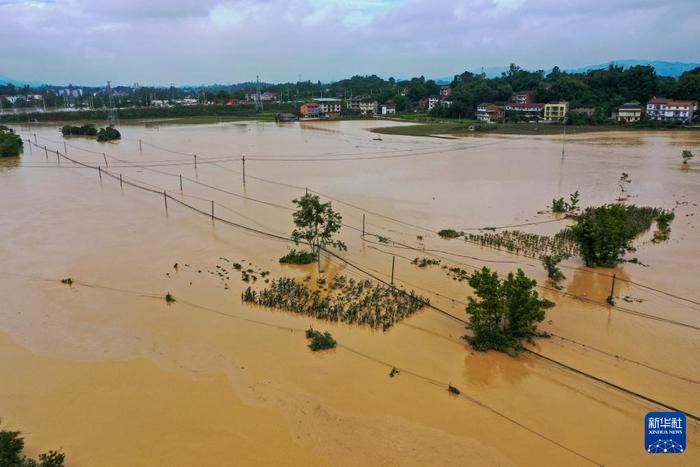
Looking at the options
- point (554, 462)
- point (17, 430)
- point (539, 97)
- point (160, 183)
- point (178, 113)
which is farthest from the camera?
point (178, 113)

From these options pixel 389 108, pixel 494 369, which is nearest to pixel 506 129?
pixel 389 108

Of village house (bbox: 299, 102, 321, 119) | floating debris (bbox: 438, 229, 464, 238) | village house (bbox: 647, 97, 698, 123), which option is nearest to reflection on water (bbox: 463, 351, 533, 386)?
floating debris (bbox: 438, 229, 464, 238)

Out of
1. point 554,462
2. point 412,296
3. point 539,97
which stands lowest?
point 554,462

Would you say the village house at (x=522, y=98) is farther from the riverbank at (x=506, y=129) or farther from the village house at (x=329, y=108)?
the village house at (x=329, y=108)

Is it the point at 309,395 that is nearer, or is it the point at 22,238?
the point at 309,395

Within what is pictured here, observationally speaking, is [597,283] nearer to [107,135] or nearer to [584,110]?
[107,135]

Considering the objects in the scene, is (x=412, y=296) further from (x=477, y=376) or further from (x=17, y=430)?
(x=17, y=430)

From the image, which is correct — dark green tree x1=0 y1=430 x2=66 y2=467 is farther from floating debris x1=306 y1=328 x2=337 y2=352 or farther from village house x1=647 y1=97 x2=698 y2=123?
village house x1=647 y1=97 x2=698 y2=123

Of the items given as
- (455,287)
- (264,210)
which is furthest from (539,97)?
(455,287)

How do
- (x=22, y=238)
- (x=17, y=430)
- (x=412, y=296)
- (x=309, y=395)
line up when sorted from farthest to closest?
(x=22, y=238) < (x=412, y=296) < (x=309, y=395) < (x=17, y=430)
